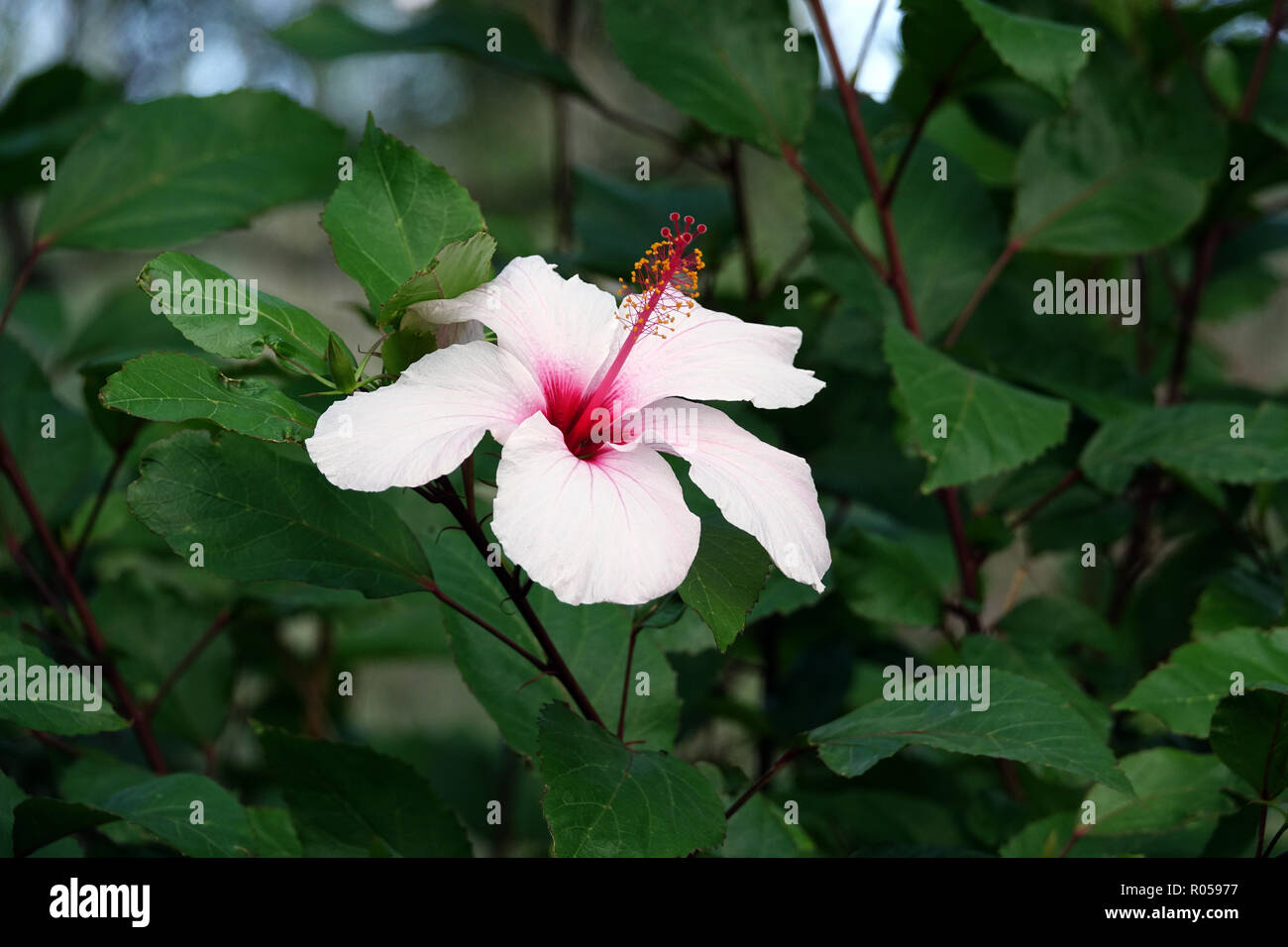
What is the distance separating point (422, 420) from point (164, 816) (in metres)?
0.27

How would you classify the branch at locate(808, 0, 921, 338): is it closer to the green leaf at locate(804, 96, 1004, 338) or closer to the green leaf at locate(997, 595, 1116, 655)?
the green leaf at locate(804, 96, 1004, 338)

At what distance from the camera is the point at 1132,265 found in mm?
1291

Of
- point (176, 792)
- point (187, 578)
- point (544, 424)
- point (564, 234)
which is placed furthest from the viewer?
point (564, 234)

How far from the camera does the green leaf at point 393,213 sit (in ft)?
1.69

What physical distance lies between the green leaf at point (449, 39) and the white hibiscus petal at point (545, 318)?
0.56 metres

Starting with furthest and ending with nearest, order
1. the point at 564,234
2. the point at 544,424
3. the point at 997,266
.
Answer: the point at 564,234 < the point at 997,266 < the point at 544,424

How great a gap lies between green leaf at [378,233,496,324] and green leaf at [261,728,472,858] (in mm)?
320

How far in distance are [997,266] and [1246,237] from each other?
367mm

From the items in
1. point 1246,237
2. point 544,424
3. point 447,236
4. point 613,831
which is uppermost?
point 1246,237

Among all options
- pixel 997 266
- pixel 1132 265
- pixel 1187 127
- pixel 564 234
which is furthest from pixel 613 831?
pixel 1132 265

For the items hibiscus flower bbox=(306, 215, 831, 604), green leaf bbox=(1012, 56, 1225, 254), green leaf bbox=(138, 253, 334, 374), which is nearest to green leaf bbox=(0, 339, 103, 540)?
green leaf bbox=(138, 253, 334, 374)

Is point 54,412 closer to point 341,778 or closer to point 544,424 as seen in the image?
point 341,778

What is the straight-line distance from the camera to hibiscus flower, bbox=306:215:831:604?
0.41 metres

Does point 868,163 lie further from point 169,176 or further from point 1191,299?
point 169,176
